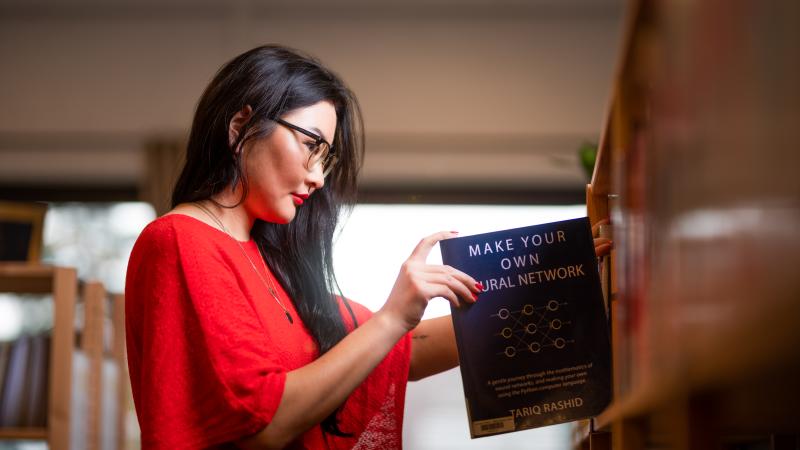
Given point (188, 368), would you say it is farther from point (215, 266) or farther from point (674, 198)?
point (674, 198)

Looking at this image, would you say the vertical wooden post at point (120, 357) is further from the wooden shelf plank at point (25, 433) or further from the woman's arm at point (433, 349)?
the woman's arm at point (433, 349)

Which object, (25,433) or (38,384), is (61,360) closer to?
(38,384)

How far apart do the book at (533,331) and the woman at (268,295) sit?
0.05 meters

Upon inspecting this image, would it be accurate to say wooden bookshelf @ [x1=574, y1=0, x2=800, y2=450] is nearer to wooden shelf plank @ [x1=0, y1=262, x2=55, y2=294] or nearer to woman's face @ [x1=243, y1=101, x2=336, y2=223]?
woman's face @ [x1=243, y1=101, x2=336, y2=223]

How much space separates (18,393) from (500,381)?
6.40ft

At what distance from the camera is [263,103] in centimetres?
136

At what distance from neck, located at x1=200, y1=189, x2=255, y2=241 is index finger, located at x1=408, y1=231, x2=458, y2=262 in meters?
0.29

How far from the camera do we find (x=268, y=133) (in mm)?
1350

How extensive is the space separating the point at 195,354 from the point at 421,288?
317mm

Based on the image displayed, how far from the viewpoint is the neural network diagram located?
126 cm

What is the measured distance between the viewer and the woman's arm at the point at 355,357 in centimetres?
115

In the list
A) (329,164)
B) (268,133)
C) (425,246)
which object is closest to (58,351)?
(329,164)

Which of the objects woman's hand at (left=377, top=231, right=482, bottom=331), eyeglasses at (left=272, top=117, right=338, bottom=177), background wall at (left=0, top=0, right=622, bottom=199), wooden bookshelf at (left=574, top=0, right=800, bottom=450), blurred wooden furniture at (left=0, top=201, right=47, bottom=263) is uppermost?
background wall at (left=0, top=0, right=622, bottom=199)

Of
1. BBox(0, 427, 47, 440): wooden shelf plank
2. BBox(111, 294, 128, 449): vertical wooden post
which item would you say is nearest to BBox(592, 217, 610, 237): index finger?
BBox(0, 427, 47, 440): wooden shelf plank
